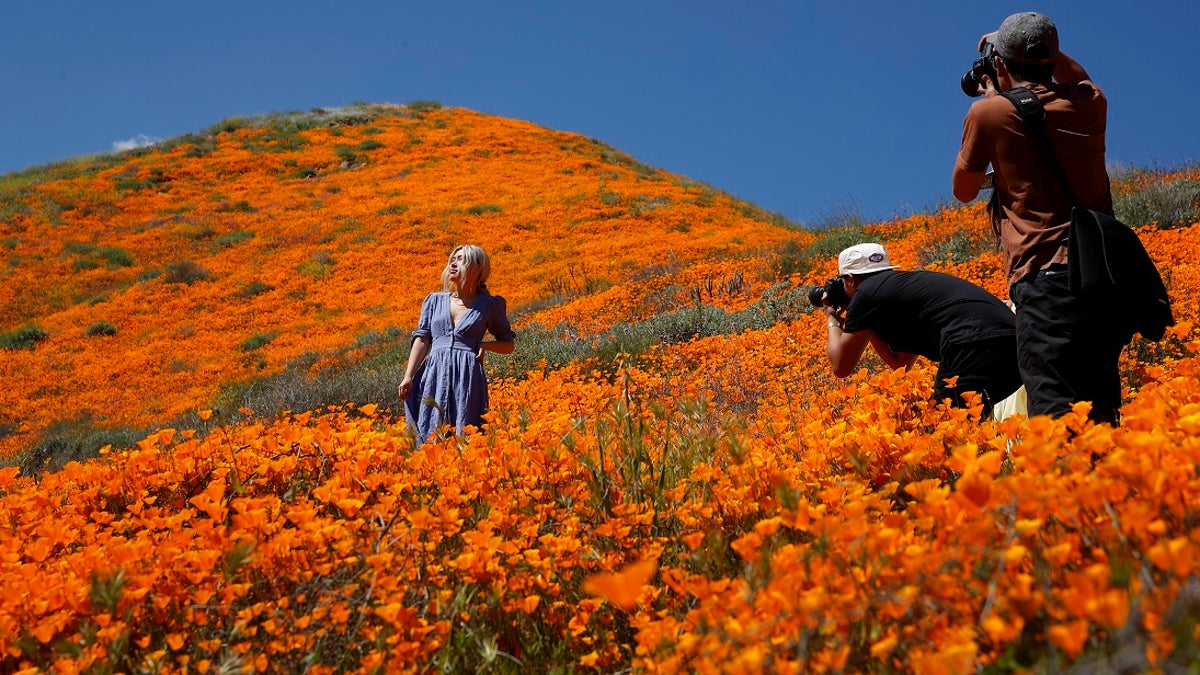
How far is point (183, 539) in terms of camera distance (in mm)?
2084

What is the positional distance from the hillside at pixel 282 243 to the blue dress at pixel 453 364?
7629mm

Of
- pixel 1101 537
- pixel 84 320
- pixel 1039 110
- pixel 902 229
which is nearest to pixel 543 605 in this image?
pixel 1101 537

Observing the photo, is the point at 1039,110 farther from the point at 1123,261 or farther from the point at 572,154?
the point at 572,154

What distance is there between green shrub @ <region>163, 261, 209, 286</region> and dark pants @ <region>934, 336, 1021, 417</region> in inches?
786

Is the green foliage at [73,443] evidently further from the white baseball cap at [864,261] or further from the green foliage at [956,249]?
the green foliage at [956,249]

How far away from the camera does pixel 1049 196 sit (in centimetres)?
251

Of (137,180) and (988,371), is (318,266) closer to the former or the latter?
(137,180)

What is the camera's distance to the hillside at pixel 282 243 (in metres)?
14.3

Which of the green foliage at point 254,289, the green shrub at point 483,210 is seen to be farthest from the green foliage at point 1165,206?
the green foliage at point 254,289

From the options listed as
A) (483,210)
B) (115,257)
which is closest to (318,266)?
(483,210)

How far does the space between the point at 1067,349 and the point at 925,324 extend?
1118 mm

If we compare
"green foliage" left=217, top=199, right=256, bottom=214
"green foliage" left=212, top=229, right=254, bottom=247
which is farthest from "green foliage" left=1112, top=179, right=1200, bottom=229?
"green foliage" left=217, top=199, right=256, bottom=214

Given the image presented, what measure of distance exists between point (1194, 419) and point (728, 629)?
0.95m

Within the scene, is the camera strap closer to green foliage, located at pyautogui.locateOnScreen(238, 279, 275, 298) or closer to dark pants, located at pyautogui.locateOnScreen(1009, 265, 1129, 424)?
dark pants, located at pyautogui.locateOnScreen(1009, 265, 1129, 424)
